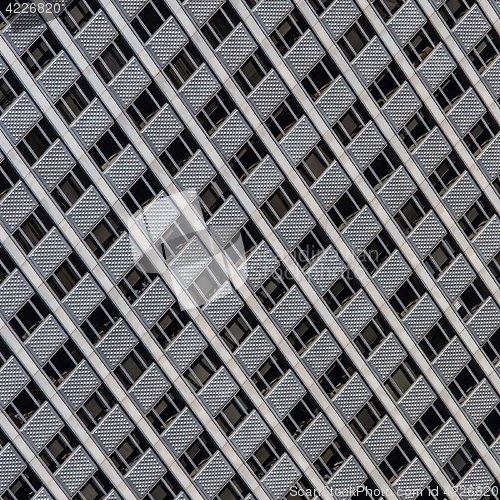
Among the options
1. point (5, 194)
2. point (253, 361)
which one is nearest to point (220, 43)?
point (5, 194)

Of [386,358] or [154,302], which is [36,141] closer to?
[154,302]

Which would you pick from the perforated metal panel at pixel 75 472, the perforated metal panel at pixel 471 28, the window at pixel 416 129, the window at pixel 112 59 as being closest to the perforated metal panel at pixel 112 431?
the perforated metal panel at pixel 75 472

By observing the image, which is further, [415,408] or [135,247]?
[415,408]

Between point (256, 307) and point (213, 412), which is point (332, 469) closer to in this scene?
point (213, 412)

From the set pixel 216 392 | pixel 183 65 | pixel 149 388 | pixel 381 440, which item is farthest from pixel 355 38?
pixel 381 440

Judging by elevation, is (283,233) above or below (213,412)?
above

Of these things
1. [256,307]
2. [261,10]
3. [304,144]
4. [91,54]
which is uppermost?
[91,54]
